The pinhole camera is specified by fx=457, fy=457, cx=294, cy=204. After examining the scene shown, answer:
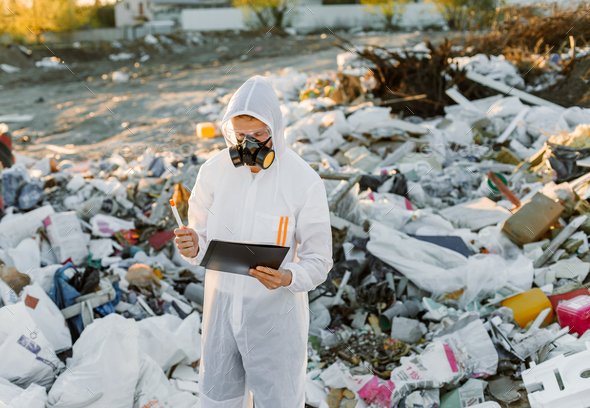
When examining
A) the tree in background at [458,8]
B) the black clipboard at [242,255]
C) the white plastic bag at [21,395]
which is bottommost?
the white plastic bag at [21,395]

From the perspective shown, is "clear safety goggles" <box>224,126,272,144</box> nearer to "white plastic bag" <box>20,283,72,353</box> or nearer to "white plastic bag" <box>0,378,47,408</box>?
"white plastic bag" <box>0,378,47,408</box>

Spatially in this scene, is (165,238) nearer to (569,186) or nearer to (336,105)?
(569,186)

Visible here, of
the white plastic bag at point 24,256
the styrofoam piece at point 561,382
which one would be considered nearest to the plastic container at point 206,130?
the white plastic bag at point 24,256

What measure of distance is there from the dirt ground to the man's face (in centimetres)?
530

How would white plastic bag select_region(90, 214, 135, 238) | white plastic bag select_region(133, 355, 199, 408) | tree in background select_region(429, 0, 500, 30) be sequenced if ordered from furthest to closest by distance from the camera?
1. tree in background select_region(429, 0, 500, 30)
2. white plastic bag select_region(90, 214, 135, 238)
3. white plastic bag select_region(133, 355, 199, 408)

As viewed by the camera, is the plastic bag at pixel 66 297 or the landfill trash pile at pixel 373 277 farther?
the plastic bag at pixel 66 297

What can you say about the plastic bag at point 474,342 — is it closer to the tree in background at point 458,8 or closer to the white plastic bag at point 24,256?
the white plastic bag at point 24,256

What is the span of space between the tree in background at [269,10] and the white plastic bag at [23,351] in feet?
86.5

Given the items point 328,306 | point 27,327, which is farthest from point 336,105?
point 27,327

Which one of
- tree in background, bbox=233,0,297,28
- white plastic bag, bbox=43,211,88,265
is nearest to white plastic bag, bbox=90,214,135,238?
white plastic bag, bbox=43,211,88,265

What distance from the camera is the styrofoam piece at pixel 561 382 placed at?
211cm

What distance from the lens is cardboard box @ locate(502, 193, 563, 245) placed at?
379cm

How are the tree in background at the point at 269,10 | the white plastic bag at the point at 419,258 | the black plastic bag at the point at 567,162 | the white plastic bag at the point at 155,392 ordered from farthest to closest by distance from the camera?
the tree in background at the point at 269,10
the black plastic bag at the point at 567,162
the white plastic bag at the point at 419,258
the white plastic bag at the point at 155,392

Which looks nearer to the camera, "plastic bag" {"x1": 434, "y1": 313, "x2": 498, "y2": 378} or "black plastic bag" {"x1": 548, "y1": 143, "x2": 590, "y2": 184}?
"plastic bag" {"x1": 434, "y1": 313, "x2": 498, "y2": 378}
